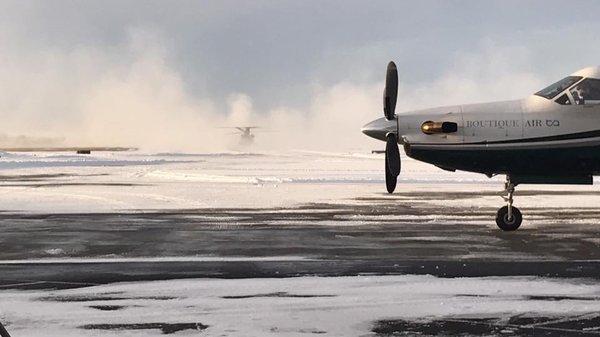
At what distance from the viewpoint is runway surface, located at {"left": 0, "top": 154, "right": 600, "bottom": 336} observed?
19.8 ft

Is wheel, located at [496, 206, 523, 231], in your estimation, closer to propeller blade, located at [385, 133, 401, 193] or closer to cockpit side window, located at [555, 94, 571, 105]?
A: cockpit side window, located at [555, 94, 571, 105]

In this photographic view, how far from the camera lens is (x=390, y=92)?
42.3ft

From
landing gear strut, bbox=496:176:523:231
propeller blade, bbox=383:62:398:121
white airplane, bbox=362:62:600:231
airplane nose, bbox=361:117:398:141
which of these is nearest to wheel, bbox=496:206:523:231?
landing gear strut, bbox=496:176:523:231

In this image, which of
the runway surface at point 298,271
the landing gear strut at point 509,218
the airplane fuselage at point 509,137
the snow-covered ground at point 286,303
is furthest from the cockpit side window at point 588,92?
the snow-covered ground at point 286,303

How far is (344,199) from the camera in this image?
21641 millimetres

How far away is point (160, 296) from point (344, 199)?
1476 cm

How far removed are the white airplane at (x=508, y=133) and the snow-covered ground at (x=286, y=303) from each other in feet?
15.5

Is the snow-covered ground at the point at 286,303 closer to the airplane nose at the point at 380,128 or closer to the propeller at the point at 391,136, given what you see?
the propeller at the point at 391,136

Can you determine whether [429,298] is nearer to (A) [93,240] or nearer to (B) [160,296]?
(B) [160,296]

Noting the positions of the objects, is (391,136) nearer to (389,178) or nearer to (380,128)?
(380,128)

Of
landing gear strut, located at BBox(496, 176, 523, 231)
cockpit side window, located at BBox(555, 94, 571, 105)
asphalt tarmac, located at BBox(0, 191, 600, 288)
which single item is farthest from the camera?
landing gear strut, located at BBox(496, 176, 523, 231)

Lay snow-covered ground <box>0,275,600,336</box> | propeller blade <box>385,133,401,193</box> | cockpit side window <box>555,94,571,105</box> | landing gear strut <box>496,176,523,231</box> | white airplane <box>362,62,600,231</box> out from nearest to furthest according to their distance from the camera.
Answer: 1. snow-covered ground <box>0,275,600,336</box>
2. propeller blade <box>385,133,401,193</box>
3. white airplane <box>362,62,600,231</box>
4. cockpit side window <box>555,94,571,105</box>
5. landing gear strut <box>496,176,523,231</box>

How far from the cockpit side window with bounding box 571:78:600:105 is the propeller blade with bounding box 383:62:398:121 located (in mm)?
3197

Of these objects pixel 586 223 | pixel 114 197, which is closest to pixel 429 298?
pixel 586 223
